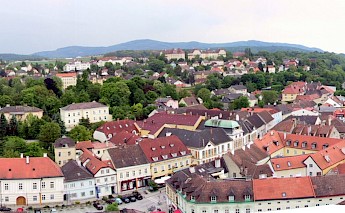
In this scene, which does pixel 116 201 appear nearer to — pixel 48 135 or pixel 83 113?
pixel 48 135

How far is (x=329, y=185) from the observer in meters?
27.3

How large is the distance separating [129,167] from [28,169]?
7862 millimetres

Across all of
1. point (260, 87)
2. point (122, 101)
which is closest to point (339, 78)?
point (260, 87)

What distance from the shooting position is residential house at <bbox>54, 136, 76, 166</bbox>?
137 feet

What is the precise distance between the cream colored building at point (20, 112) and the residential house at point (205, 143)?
18.7 meters

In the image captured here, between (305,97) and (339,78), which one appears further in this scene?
(339,78)

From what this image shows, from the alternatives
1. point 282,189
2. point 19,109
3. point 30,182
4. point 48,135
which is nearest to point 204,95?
point 19,109

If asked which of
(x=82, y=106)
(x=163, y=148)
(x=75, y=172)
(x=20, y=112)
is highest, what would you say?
(x=82, y=106)

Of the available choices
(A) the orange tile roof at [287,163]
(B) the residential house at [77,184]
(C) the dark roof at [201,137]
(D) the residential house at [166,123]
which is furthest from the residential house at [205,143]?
(B) the residential house at [77,184]

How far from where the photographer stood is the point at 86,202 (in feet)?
111

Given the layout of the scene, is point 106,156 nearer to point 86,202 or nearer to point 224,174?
point 86,202

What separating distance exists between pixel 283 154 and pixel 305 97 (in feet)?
122

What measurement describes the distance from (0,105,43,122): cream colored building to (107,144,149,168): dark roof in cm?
2121

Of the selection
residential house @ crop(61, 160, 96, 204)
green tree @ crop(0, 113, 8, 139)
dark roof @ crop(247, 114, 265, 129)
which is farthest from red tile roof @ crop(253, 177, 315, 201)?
green tree @ crop(0, 113, 8, 139)
